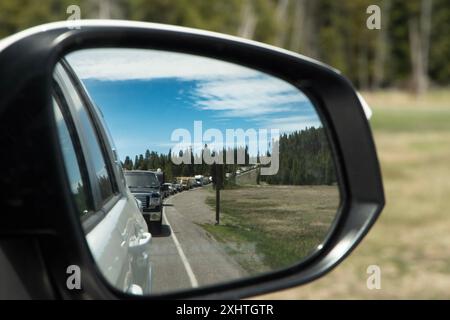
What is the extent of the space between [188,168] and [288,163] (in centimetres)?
30

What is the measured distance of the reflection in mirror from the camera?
65.2 inches

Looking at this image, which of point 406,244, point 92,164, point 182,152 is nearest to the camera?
point 182,152

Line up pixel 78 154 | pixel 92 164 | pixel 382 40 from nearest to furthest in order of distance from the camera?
pixel 78 154, pixel 92 164, pixel 382 40

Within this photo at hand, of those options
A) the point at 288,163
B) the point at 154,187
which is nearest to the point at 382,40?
the point at 288,163

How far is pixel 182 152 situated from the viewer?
64.7 inches

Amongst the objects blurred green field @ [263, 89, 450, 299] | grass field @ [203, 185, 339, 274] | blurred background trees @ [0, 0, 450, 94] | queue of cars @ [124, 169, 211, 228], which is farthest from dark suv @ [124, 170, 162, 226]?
blurred background trees @ [0, 0, 450, 94]

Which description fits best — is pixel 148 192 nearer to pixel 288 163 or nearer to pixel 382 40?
pixel 288 163

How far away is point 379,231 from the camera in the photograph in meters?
9.41

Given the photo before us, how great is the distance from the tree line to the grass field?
26 mm

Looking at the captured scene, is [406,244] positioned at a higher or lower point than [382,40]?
lower

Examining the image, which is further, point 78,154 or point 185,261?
point 78,154

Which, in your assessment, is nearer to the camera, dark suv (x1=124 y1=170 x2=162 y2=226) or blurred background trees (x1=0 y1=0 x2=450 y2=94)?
dark suv (x1=124 y1=170 x2=162 y2=226)

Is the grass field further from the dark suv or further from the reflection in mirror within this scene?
the dark suv

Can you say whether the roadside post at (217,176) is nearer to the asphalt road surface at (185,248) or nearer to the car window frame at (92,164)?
the asphalt road surface at (185,248)
